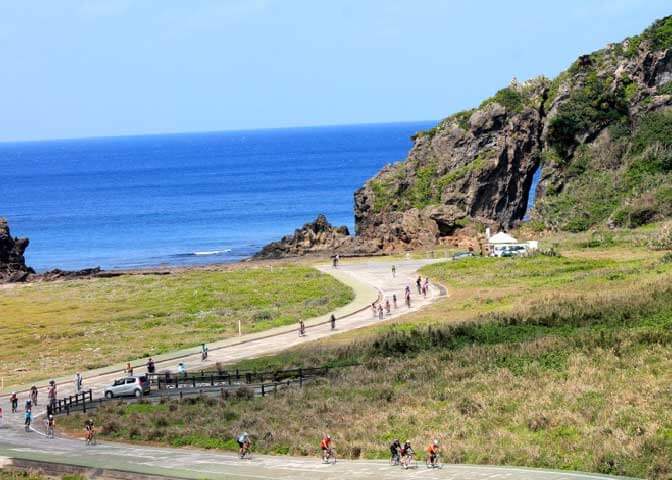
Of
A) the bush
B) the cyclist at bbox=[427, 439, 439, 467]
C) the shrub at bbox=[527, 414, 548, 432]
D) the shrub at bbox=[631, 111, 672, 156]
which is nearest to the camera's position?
the cyclist at bbox=[427, 439, 439, 467]

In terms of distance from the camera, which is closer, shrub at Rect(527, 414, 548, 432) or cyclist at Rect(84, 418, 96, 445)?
shrub at Rect(527, 414, 548, 432)

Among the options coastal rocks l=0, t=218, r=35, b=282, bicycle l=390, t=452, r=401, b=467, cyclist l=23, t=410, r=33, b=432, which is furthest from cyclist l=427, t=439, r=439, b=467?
coastal rocks l=0, t=218, r=35, b=282

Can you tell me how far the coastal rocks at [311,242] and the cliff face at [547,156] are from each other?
285 cm

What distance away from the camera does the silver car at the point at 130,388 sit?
175ft

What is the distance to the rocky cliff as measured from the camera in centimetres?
10606

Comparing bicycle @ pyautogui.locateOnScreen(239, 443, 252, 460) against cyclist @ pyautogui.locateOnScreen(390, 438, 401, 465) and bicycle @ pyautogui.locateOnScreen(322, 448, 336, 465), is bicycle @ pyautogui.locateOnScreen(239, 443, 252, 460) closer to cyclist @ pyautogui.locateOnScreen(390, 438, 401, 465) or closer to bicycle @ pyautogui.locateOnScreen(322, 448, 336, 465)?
bicycle @ pyautogui.locateOnScreen(322, 448, 336, 465)

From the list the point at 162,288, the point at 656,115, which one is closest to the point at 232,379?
the point at 162,288

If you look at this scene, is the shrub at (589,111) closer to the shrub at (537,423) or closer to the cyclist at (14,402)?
the cyclist at (14,402)

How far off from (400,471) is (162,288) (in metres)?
63.6

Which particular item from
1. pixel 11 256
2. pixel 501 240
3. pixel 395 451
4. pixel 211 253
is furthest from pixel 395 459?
pixel 211 253

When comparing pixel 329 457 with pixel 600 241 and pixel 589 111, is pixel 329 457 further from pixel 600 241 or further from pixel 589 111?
pixel 589 111

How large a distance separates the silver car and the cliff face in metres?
58.3

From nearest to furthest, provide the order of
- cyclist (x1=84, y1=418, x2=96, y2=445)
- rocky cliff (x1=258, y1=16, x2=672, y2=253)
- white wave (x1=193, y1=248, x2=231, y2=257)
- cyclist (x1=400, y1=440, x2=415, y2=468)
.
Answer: cyclist (x1=400, y1=440, x2=415, y2=468)
cyclist (x1=84, y1=418, x2=96, y2=445)
rocky cliff (x1=258, y1=16, x2=672, y2=253)
white wave (x1=193, y1=248, x2=231, y2=257)

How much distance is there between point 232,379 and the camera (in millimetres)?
54312
